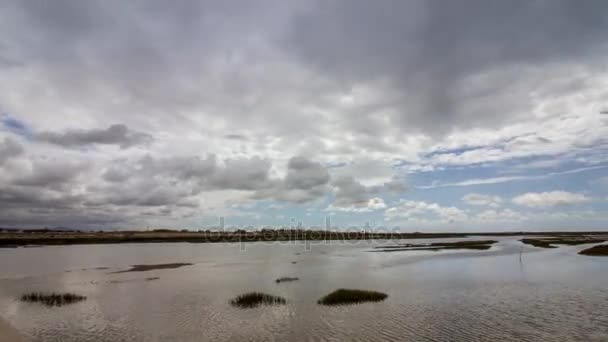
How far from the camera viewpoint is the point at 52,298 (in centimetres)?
3650

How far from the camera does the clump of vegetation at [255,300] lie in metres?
32.4

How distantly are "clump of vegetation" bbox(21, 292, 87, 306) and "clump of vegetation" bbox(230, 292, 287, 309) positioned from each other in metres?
14.7

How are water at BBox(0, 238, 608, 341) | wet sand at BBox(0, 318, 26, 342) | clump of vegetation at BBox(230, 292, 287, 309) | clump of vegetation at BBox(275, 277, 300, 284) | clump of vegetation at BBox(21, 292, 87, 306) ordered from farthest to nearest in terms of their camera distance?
clump of vegetation at BBox(275, 277, 300, 284)
clump of vegetation at BBox(21, 292, 87, 306)
clump of vegetation at BBox(230, 292, 287, 309)
water at BBox(0, 238, 608, 341)
wet sand at BBox(0, 318, 26, 342)

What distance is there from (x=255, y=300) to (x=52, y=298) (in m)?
19.1

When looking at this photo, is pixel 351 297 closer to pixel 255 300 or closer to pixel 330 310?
pixel 330 310

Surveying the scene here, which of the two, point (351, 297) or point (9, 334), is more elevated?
point (351, 297)

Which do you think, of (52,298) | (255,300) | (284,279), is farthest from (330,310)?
(52,298)

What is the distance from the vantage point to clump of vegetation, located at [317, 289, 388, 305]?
3250cm

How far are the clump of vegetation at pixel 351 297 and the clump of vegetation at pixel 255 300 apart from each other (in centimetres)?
368

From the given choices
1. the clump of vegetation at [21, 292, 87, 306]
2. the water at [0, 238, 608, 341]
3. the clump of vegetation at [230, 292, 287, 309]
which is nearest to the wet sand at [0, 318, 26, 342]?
the water at [0, 238, 608, 341]

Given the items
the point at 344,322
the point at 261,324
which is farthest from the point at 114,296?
the point at 344,322

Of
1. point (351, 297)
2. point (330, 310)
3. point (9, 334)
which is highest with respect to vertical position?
point (351, 297)

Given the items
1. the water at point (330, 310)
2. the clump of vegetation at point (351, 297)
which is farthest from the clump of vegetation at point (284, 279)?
the clump of vegetation at point (351, 297)

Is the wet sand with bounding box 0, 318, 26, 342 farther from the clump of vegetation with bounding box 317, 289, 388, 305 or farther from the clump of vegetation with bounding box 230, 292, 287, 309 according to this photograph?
the clump of vegetation with bounding box 317, 289, 388, 305
